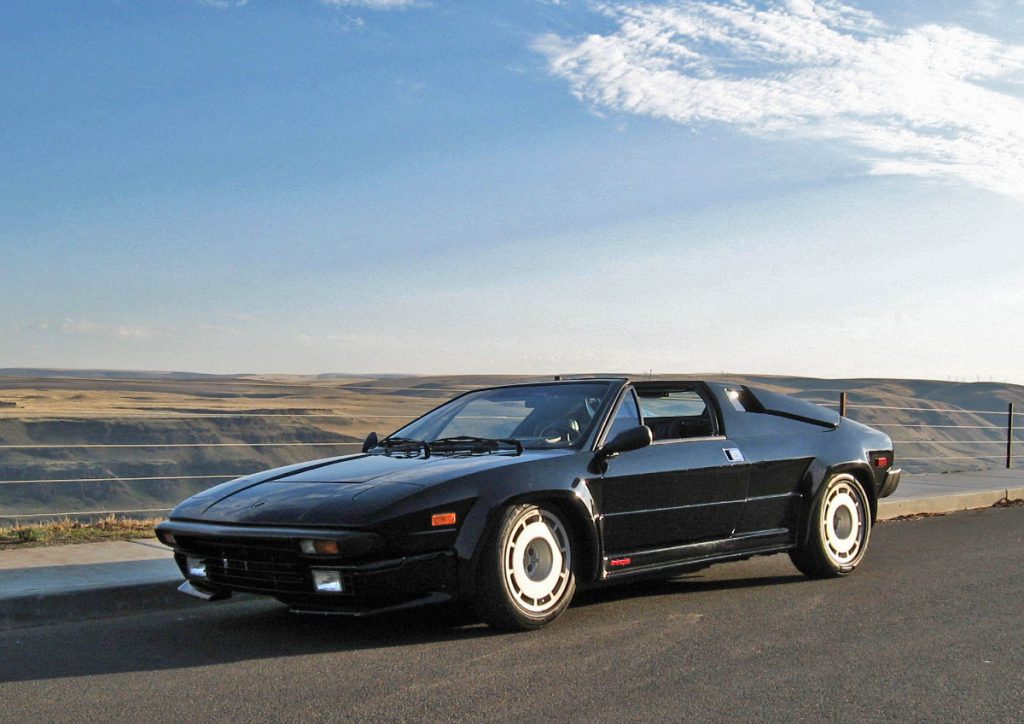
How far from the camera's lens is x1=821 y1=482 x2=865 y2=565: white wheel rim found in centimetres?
730

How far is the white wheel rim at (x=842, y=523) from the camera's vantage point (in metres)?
7.30

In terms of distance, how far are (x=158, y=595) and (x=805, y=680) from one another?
3.82m

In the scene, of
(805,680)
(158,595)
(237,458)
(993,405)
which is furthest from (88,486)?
(993,405)

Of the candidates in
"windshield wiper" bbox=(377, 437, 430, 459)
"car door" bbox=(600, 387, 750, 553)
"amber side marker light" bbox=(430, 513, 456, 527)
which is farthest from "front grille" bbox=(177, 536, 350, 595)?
"car door" bbox=(600, 387, 750, 553)

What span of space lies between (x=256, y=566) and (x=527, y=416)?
6.43 feet

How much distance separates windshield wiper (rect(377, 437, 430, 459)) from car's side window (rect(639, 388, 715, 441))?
4.31 feet

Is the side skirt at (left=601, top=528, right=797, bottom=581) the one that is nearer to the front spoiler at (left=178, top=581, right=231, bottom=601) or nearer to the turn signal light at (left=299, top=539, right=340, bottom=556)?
the turn signal light at (left=299, top=539, right=340, bottom=556)

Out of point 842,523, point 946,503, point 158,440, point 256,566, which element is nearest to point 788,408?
point 842,523

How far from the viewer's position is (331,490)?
18.1 feet

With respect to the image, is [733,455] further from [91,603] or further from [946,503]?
[946,503]

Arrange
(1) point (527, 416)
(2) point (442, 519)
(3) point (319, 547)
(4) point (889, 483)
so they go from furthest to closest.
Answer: (4) point (889, 483)
(1) point (527, 416)
(2) point (442, 519)
(3) point (319, 547)

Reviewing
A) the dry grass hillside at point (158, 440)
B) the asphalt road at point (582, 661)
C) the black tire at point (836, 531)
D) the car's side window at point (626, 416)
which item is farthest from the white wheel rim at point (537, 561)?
the dry grass hillside at point (158, 440)

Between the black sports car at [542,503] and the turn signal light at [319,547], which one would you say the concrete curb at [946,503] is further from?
the turn signal light at [319,547]

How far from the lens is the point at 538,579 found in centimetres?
562
